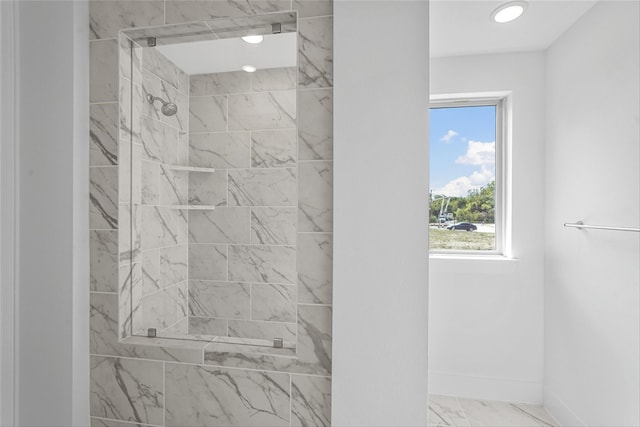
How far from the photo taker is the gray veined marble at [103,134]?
4.50 ft

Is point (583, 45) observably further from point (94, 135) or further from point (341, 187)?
point (94, 135)

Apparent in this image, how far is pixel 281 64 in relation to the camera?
4.33 feet

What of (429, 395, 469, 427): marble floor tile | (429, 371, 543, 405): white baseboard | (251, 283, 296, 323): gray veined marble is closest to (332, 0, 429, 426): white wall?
(251, 283, 296, 323): gray veined marble

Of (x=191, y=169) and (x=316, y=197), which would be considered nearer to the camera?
(x=316, y=197)

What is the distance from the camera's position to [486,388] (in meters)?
2.25

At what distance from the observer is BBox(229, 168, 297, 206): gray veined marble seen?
1.32 meters

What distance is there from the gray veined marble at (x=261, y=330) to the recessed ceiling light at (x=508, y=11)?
175 centimetres

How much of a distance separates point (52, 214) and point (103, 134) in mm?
355

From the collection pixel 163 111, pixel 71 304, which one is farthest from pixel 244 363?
pixel 163 111

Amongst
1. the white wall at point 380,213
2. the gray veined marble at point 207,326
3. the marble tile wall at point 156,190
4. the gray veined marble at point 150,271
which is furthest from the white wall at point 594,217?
the gray veined marble at point 150,271

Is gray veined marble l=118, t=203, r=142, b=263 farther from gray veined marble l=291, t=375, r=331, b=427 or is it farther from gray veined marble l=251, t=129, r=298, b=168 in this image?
gray veined marble l=291, t=375, r=331, b=427

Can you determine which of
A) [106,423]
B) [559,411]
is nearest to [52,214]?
[106,423]

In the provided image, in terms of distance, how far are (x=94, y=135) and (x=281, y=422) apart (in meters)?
1.28

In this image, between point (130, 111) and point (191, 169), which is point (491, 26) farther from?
point (130, 111)
